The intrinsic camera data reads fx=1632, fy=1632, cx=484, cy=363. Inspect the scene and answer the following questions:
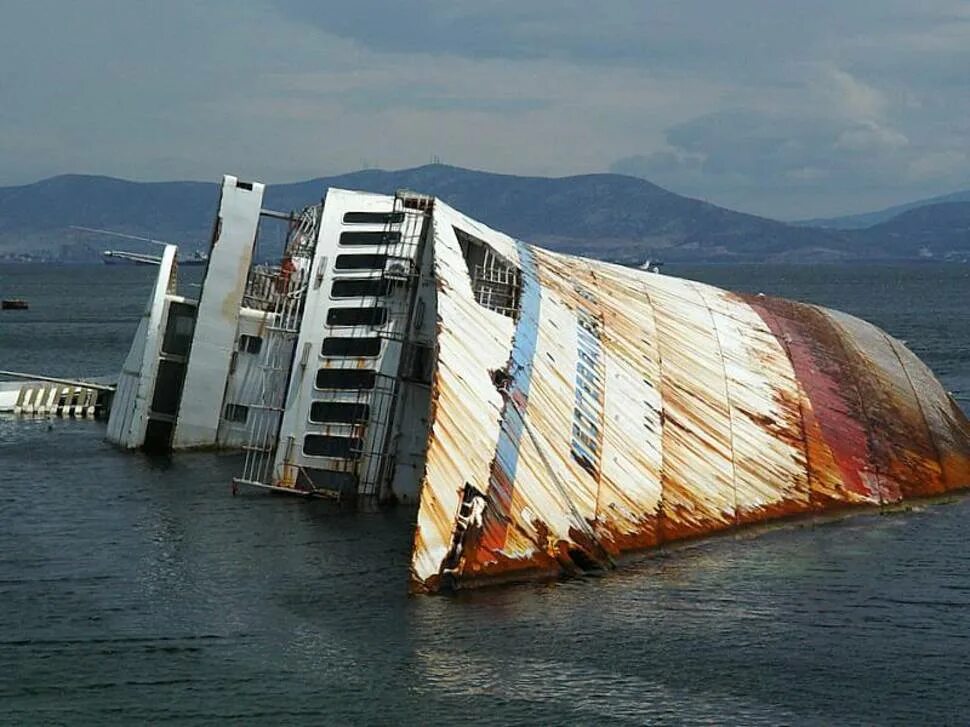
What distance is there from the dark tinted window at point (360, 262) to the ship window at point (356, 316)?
1474 mm

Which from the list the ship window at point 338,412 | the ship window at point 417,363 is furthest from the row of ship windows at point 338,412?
the ship window at point 417,363

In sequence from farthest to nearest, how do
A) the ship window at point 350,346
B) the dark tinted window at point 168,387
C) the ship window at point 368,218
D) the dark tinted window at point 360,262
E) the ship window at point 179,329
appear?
the ship window at point 179,329, the dark tinted window at point 168,387, the ship window at point 368,218, the dark tinted window at point 360,262, the ship window at point 350,346

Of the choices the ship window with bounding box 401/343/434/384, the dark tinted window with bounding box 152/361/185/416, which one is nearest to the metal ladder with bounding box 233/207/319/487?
the dark tinted window with bounding box 152/361/185/416

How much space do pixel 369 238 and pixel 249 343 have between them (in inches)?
416

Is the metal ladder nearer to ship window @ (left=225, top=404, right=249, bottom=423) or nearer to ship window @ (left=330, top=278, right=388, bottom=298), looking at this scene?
ship window @ (left=225, top=404, right=249, bottom=423)

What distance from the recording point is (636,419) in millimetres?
42125

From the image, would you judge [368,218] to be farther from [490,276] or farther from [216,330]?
[216,330]

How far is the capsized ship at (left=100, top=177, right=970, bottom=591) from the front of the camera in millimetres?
36750

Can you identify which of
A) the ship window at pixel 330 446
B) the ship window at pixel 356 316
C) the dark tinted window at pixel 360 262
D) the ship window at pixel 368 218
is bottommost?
the ship window at pixel 330 446

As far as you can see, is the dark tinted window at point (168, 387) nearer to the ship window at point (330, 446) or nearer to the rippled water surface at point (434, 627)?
the rippled water surface at point (434, 627)

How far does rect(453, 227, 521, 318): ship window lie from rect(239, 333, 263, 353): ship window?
14.2m

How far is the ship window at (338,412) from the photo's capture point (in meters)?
44.5

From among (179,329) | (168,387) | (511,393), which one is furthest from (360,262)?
(168,387)

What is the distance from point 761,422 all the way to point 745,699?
17537 millimetres
